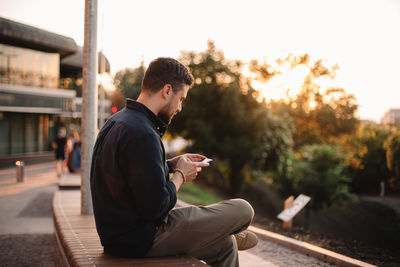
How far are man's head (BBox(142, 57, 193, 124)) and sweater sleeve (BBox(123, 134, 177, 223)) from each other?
368 mm

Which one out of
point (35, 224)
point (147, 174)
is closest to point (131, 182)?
point (147, 174)

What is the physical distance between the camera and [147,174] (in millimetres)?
2305

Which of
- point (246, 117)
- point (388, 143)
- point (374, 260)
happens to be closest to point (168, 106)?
point (374, 260)

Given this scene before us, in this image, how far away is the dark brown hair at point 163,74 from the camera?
2.61 meters

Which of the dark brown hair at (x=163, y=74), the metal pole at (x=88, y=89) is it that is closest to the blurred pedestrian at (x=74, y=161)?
the metal pole at (x=88, y=89)

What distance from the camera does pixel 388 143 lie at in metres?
20.4

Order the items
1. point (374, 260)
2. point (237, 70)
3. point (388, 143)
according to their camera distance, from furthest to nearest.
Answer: point (237, 70), point (388, 143), point (374, 260)

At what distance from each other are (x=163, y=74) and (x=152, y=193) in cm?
83

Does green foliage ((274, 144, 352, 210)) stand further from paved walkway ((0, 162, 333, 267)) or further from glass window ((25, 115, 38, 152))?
glass window ((25, 115, 38, 152))

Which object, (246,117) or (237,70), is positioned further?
(237,70)

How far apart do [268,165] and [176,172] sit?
25.6m

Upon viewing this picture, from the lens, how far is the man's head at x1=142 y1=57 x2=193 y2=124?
2.61 m

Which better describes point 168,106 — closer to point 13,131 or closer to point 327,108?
point 13,131

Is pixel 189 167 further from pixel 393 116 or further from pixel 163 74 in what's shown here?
pixel 393 116
